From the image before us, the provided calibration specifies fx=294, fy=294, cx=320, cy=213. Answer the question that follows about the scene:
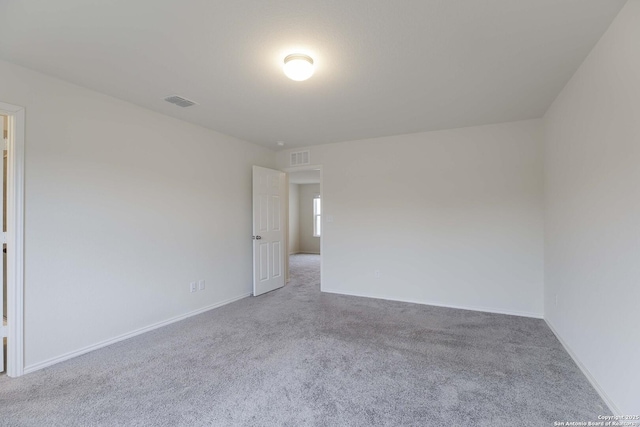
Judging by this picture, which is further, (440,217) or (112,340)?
(440,217)

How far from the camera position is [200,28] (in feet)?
6.08

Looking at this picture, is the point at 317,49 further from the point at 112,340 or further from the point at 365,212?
the point at 112,340

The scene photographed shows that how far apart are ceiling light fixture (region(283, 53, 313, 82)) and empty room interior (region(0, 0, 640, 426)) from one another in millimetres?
17

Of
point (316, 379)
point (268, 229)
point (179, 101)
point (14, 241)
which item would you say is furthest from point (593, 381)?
point (14, 241)

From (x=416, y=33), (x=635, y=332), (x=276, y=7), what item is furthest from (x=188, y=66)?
(x=635, y=332)

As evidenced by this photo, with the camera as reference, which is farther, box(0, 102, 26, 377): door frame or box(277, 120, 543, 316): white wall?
box(277, 120, 543, 316): white wall

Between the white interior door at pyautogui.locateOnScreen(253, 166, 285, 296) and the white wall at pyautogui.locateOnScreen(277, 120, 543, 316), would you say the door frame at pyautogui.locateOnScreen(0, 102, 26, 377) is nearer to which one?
the white interior door at pyautogui.locateOnScreen(253, 166, 285, 296)

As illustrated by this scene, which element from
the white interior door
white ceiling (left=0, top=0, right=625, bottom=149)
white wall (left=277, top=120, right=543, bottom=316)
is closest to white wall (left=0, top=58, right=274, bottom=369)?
white ceiling (left=0, top=0, right=625, bottom=149)

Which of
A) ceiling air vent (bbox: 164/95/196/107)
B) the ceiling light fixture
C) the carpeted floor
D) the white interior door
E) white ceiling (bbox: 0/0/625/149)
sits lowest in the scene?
the carpeted floor

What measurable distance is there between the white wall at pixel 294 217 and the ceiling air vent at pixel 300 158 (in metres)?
4.35

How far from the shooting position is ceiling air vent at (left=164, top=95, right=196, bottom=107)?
2885mm

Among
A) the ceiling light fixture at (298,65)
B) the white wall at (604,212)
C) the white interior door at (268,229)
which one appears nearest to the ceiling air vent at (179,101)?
the ceiling light fixture at (298,65)

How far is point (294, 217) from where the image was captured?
9680 mm

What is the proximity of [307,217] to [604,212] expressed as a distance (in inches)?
322
